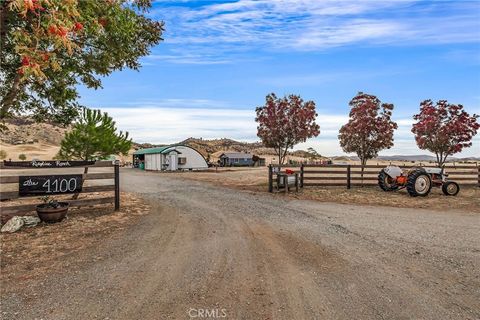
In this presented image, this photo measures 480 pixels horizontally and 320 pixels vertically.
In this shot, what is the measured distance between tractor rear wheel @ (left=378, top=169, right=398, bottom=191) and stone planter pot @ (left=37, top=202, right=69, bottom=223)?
14.5 metres

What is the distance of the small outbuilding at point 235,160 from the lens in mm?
57938

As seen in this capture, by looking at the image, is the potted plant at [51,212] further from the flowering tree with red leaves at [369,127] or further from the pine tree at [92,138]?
the flowering tree with red leaves at [369,127]

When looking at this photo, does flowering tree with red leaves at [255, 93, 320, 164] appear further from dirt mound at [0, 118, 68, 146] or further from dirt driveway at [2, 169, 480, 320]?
dirt mound at [0, 118, 68, 146]

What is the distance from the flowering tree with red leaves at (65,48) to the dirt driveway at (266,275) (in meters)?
3.31

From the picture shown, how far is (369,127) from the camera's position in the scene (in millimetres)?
21500

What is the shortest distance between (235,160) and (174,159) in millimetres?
19683

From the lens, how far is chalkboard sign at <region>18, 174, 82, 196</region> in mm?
8164

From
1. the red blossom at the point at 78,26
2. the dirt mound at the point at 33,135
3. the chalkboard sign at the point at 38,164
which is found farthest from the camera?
the dirt mound at the point at 33,135

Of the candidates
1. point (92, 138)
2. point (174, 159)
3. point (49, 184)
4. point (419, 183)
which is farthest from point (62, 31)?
point (174, 159)

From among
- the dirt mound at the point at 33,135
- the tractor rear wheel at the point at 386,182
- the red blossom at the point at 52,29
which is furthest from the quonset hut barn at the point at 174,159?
the dirt mound at the point at 33,135

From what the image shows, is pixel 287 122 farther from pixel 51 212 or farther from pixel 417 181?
pixel 51 212

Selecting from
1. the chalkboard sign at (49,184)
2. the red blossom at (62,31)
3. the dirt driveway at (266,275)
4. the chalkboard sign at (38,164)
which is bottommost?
the dirt driveway at (266,275)

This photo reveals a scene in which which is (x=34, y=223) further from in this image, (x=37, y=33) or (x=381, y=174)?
(x=381, y=174)

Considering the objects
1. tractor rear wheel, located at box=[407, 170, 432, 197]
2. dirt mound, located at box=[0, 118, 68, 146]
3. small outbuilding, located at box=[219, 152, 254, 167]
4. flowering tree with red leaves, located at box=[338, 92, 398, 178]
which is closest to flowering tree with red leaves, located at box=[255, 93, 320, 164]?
flowering tree with red leaves, located at box=[338, 92, 398, 178]
